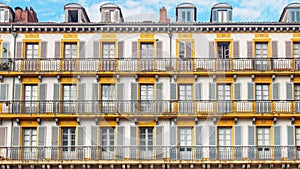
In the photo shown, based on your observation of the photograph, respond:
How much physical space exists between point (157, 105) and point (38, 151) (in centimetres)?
863

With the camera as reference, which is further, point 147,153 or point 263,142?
point 263,142

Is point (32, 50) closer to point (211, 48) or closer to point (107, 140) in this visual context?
point (107, 140)

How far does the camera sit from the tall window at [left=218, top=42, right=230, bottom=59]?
4594cm

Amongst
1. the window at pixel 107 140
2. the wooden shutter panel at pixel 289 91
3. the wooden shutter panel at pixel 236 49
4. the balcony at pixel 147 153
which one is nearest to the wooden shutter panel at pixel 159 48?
the wooden shutter panel at pixel 236 49

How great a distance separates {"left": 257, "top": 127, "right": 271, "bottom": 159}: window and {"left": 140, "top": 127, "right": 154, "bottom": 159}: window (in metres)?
7.29

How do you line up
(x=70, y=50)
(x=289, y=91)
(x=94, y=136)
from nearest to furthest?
(x=94, y=136), (x=289, y=91), (x=70, y=50)

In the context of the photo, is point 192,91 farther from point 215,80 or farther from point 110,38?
point 110,38

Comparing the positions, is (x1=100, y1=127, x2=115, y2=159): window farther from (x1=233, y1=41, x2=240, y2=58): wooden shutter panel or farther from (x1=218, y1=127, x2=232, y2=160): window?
(x1=233, y1=41, x2=240, y2=58): wooden shutter panel

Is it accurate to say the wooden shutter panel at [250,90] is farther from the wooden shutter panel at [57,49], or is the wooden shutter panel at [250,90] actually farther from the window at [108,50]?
the wooden shutter panel at [57,49]

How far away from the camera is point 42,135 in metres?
44.7

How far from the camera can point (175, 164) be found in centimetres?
4338

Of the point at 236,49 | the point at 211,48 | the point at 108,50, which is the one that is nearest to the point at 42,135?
the point at 108,50

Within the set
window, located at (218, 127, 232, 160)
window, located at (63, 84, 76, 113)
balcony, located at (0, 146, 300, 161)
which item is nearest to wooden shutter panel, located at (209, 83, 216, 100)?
window, located at (218, 127, 232, 160)

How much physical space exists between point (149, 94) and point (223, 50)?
6.09m
